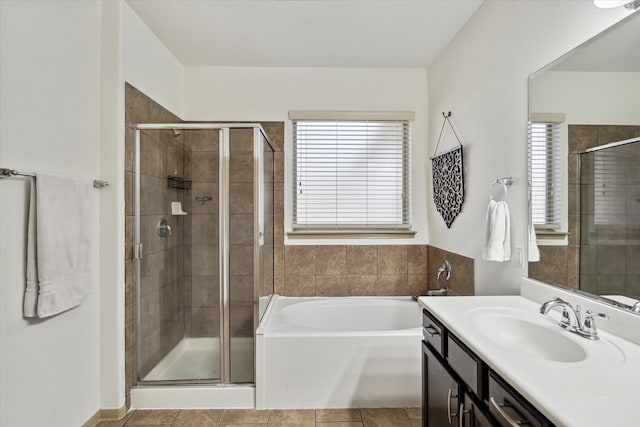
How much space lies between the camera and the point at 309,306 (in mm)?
2850

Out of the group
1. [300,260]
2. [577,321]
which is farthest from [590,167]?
[300,260]

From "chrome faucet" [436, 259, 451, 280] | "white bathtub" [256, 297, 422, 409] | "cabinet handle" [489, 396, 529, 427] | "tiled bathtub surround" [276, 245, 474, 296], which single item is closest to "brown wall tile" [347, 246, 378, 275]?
"tiled bathtub surround" [276, 245, 474, 296]

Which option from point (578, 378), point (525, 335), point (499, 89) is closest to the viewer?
point (578, 378)

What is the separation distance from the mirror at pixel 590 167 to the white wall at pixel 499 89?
0.30 ft

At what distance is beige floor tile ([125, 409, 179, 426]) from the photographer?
2021 millimetres

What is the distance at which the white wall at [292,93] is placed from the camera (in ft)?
9.91

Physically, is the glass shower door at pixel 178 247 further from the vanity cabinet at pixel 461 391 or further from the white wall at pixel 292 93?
the vanity cabinet at pixel 461 391

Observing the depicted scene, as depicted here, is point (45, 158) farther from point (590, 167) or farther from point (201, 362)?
point (590, 167)

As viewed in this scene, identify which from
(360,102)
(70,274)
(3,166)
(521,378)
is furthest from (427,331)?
(360,102)

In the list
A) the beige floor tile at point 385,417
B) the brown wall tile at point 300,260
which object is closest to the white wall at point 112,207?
the brown wall tile at point 300,260

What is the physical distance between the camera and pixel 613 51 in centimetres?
123

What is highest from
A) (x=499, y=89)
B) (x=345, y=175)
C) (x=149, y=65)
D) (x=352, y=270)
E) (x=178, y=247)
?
(x=149, y=65)

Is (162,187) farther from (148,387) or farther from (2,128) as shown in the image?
(148,387)

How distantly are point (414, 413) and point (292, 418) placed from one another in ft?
2.52
